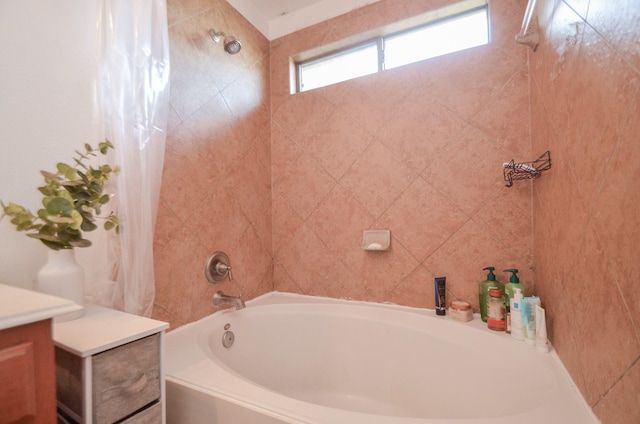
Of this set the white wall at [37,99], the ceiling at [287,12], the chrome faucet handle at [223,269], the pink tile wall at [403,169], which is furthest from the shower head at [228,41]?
the chrome faucet handle at [223,269]

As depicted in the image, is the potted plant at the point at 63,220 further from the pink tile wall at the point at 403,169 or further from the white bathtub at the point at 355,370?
the pink tile wall at the point at 403,169

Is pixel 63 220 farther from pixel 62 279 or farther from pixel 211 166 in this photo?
pixel 211 166

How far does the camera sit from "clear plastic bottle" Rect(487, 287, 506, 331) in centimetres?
117

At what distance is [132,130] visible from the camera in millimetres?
978

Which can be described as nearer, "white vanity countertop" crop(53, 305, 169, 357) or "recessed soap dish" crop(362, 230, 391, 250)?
"white vanity countertop" crop(53, 305, 169, 357)

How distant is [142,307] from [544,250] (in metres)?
1.50

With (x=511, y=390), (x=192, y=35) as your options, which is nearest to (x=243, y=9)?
(x=192, y=35)

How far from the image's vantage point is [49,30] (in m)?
0.88

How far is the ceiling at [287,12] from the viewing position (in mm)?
1711

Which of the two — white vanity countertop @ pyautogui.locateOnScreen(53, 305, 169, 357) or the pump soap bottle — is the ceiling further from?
white vanity countertop @ pyautogui.locateOnScreen(53, 305, 169, 357)

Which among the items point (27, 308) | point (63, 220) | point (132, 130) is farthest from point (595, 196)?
point (132, 130)

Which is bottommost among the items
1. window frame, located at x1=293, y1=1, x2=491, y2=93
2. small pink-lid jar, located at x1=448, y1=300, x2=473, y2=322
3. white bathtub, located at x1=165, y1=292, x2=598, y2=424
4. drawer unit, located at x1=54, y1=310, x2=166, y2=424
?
white bathtub, located at x1=165, y1=292, x2=598, y2=424

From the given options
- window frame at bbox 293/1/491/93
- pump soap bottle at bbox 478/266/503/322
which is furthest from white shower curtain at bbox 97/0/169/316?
pump soap bottle at bbox 478/266/503/322

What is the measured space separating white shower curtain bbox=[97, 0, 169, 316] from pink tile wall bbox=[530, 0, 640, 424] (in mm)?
1273
